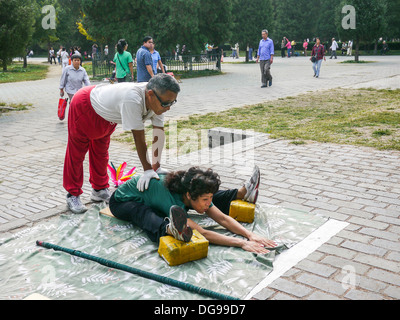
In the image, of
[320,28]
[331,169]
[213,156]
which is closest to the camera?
[331,169]

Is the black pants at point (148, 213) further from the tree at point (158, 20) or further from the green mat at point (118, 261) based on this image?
the tree at point (158, 20)

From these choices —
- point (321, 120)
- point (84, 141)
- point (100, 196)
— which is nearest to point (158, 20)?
point (321, 120)

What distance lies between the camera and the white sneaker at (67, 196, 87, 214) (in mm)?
4477

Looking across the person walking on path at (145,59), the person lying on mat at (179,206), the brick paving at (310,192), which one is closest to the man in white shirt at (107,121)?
the person lying on mat at (179,206)

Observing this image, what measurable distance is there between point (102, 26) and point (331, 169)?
60.2ft

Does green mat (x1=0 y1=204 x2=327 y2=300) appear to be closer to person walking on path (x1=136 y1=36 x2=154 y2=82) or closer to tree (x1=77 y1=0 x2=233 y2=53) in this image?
person walking on path (x1=136 y1=36 x2=154 y2=82)

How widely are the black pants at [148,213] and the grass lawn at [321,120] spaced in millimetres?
2781

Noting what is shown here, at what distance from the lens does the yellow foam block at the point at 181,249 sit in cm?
330

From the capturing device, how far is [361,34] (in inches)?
1062

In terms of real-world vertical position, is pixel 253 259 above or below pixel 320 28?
below

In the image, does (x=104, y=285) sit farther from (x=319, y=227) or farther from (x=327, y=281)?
(x=319, y=227)

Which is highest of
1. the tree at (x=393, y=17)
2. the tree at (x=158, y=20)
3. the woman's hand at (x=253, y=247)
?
the tree at (x=393, y=17)

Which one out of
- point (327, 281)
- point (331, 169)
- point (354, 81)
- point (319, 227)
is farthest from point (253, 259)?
point (354, 81)

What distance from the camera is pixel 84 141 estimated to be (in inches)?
173
